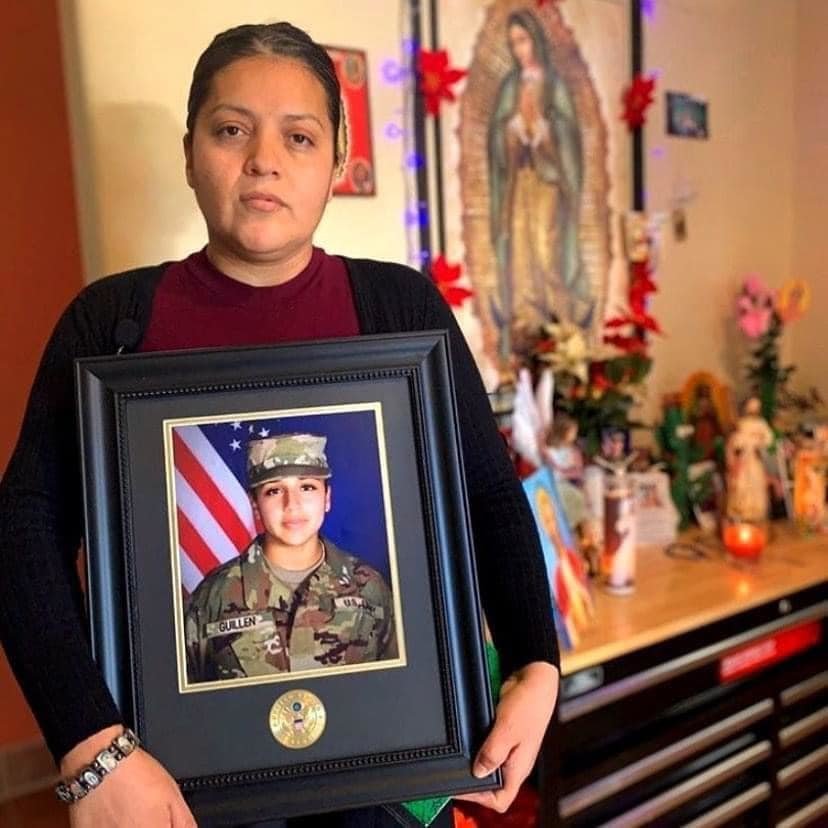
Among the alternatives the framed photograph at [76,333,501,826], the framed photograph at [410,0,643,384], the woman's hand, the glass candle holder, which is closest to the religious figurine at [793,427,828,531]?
the glass candle holder

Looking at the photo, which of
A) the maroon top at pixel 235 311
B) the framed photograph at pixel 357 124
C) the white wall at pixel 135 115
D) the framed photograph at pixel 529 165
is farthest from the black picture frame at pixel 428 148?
the maroon top at pixel 235 311

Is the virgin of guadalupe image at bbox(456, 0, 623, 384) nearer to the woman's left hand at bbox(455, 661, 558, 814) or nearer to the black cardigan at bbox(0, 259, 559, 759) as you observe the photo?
the black cardigan at bbox(0, 259, 559, 759)

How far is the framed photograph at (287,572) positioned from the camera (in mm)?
777

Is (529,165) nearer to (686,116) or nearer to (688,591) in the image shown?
(686,116)

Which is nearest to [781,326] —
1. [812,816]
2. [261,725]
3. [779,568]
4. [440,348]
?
[779,568]

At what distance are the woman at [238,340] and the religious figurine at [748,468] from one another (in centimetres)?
126

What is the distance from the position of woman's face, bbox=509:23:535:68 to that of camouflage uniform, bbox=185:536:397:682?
4.56 feet

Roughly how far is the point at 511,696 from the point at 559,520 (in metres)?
0.77

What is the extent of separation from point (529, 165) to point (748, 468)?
2.75 ft

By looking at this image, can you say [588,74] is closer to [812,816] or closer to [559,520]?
[559,520]

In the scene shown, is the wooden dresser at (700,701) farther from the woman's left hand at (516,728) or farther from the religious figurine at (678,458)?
the woman's left hand at (516,728)

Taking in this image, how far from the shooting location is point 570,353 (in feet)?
6.11

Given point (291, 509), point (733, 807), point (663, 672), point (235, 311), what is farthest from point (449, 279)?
point (733, 807)

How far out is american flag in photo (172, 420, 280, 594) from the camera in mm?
798
